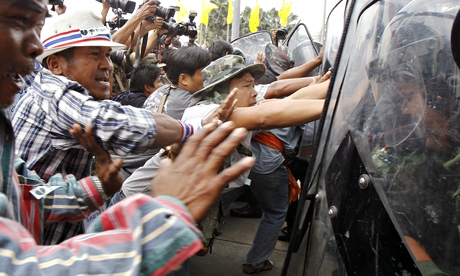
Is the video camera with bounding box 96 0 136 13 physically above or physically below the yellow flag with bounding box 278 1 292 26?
above

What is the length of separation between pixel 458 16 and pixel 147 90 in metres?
3.36

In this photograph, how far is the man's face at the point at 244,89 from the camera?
245 centimetres

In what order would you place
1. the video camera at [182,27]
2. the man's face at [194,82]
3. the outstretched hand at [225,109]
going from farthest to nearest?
the video camera at [182,27] < the man's face at [194,82] < the outstretched hand at [225,109]

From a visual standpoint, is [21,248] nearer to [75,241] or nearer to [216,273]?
[75,241]

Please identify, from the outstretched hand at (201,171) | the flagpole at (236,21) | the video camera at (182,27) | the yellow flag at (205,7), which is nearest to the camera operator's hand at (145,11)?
the video camera at (182,27)


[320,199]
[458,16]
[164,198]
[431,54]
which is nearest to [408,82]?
[431,54]

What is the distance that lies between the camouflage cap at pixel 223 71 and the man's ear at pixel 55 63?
0.83 meters

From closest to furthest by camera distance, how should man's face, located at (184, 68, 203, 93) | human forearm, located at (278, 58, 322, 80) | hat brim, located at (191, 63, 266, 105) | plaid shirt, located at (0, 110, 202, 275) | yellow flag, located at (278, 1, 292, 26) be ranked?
plaid shirt, located at (0, 110, 202, 275), hat brim, located at (191, 63, 266, 105), man's face, located at (184, 68, 203, 93), human forearm, located at (278, 58, 322, 80), yellow flag, located at (278, 1, 292, 26)

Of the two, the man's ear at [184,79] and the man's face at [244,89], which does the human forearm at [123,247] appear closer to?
the man's face at [244,89]

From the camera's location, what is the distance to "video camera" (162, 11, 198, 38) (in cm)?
529

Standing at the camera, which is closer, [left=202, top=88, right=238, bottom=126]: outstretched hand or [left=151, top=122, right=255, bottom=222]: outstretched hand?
[left=151, top=122, right=255, bottom=222]: outstretched hand

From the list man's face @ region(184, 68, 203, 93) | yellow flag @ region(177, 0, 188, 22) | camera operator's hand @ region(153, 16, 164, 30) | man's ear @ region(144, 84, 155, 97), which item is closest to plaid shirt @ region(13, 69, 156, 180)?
man's face @ region(184, 68, 203, 93)

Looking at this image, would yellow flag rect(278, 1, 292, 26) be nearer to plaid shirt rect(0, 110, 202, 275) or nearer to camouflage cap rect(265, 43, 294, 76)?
camouflage cap rect(265, 43, 294, 76)

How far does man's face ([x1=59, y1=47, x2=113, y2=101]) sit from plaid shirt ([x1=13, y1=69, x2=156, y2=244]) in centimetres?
25
